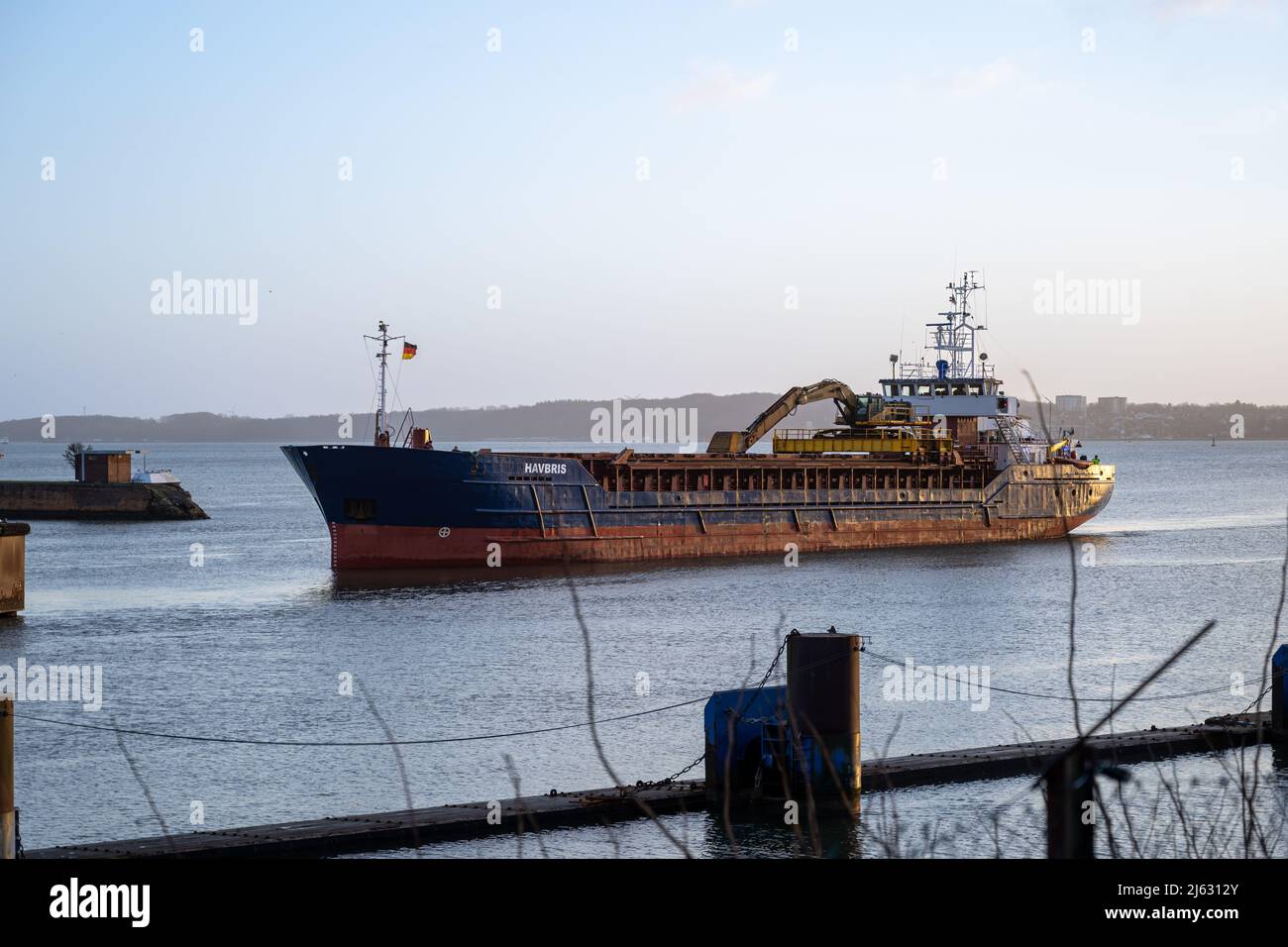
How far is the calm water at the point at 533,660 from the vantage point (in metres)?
16.9

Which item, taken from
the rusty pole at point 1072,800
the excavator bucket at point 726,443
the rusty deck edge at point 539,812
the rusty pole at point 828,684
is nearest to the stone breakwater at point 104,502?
the excavator bucket at point 726,443

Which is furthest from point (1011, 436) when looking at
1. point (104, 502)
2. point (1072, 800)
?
point (1072, 800)

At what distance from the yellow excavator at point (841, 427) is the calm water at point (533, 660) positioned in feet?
19.0

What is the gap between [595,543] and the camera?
147ft

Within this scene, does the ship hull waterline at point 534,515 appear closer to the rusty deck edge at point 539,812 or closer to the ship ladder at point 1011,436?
the ship ladder at point 1011,436

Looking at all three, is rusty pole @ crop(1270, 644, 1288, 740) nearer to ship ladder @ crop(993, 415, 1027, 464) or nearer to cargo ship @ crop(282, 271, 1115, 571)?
cargo ship @ crop(282, 271, 1115, 571)

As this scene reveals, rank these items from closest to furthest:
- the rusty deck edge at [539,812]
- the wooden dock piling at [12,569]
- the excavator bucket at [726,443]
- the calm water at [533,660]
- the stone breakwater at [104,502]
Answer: the rusty deck edge at [539,812] → the calm water at [533,660] → the wooden dock piling at [12,569] → the excavator bucket at [726,443] → the stone breakwater at [104,502]

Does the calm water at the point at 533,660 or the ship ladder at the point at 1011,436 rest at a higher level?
the ship ladder at the point at 1011,436

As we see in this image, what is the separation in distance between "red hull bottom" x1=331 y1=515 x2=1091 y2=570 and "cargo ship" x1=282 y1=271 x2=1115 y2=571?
0.05 m

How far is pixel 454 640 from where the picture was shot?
31.0 meters

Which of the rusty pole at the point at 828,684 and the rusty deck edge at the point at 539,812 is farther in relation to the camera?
the rusty pole at the point at 828,684

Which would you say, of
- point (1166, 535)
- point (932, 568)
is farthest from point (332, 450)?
point (1166, 535)

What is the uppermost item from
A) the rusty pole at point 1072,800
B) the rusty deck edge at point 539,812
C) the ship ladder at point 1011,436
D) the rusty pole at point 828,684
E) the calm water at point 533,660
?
the ship ladder at point 1011,436
